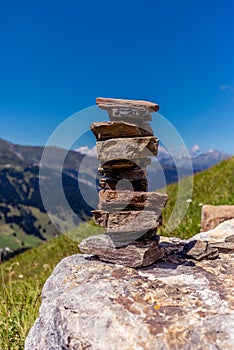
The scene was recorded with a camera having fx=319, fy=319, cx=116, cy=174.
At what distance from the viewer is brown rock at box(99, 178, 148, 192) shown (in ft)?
17.9

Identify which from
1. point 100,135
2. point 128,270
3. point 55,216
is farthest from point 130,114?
point 128,270

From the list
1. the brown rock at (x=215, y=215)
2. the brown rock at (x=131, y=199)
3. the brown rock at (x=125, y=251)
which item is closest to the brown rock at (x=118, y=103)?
the brown rock at (x=131, y=199)

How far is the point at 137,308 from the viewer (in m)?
3.89

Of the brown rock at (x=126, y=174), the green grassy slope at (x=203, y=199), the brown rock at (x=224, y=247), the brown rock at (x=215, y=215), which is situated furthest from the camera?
the green grassy slope at (x=203, y=199)

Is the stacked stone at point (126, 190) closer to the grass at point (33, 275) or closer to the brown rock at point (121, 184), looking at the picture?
the brown rock at point (121, 184)

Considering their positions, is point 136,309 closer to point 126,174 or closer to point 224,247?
point 126,174

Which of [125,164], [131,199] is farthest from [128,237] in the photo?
[125,164]

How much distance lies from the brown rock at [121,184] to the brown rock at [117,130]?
0.73 metres

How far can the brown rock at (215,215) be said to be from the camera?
9367mm

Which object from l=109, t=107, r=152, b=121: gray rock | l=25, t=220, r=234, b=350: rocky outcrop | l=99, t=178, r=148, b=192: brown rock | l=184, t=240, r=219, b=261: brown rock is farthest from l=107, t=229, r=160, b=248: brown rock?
l=109, t=107, r=152, b=121: gray rock

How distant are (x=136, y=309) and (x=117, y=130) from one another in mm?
2687

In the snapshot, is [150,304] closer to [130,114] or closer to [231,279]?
[231,279]

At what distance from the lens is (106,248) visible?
5285 millimetres

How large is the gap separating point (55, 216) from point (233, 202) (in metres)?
9.05
